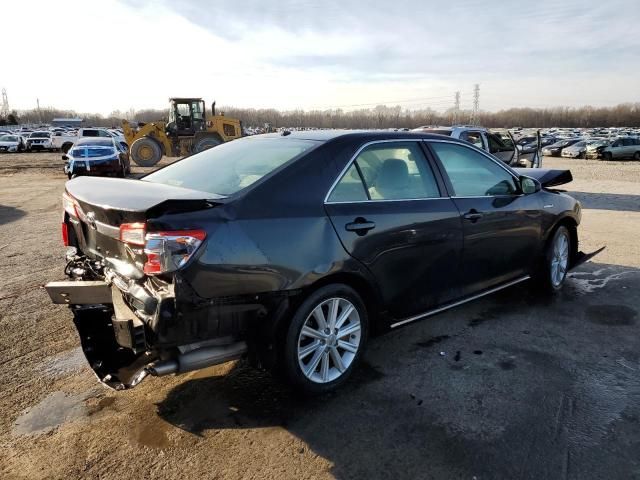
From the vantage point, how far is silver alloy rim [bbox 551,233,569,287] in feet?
16.9

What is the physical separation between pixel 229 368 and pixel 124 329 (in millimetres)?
1157

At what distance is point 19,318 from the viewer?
14.6 feet

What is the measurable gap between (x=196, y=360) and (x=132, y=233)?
0.78 meters

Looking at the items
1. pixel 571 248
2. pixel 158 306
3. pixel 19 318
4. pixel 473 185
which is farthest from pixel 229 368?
pixel 571 248

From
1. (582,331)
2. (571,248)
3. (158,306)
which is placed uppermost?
(158,306)

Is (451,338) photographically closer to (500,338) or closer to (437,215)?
(500,338)

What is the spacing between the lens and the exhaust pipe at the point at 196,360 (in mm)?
2688

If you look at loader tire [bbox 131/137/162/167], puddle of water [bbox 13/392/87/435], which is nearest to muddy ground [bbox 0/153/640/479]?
puddle of water [bbox 13/392/87/435]

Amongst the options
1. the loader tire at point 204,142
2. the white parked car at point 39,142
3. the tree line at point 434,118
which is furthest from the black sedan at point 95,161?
the tree line at point 434,118

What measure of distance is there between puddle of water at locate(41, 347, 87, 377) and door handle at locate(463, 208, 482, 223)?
320 cm

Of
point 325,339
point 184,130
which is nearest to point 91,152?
point 184,130

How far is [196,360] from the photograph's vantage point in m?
2.74

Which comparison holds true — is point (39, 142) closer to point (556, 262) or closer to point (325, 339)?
point (556, 262)

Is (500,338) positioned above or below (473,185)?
below
